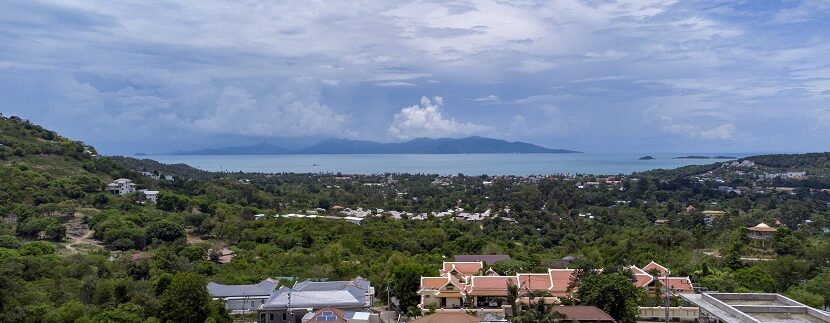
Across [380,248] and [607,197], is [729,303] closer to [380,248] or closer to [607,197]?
[380,248]

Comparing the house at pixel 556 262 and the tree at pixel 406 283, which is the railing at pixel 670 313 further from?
the tree at pixel 406 283

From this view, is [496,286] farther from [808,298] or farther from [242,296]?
[808,298]

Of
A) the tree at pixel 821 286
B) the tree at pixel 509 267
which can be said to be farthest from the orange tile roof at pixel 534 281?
the tree at pixel 821 286

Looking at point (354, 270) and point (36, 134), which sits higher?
point (36, 134)

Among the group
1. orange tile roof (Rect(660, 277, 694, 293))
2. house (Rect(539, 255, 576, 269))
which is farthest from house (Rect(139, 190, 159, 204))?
orange tile roof (Rect(660, 277, 694, 293))

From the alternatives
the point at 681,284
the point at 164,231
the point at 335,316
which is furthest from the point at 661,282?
the point at 164,231

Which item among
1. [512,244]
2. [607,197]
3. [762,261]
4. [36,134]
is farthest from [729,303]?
[36,134]
